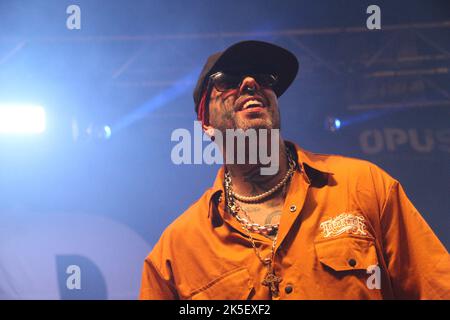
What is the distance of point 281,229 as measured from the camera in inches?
76.7

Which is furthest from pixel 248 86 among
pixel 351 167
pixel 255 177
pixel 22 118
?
pixel 22 118

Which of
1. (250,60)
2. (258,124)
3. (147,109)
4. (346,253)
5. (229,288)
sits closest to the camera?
(346,253)

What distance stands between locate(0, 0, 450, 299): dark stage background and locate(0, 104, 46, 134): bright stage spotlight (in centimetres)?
5

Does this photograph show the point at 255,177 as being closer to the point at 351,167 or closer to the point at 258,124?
the point at 258,124

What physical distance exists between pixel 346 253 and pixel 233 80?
3.06 ft

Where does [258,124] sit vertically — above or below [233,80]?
below

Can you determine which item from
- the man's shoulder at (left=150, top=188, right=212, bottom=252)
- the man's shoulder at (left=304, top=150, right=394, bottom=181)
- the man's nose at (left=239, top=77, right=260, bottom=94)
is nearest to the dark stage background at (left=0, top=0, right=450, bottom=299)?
the man's shoulder at (left=150, top=188, right=212, bottom=252)

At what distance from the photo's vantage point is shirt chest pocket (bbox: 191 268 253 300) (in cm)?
195

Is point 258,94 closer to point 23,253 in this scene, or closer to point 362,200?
point 362,200

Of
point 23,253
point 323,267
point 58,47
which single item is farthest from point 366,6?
point 23,253

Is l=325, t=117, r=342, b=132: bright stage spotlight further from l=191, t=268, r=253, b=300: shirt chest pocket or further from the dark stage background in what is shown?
l=191, t=268, r=253, b=300: shirt chest pocket

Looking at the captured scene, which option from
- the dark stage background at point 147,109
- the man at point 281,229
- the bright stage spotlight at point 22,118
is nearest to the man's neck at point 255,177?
the man at point 281,229

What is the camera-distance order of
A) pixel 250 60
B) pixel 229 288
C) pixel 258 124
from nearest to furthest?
pixel 229 288 < pixel 258 124 < pixel 250 60

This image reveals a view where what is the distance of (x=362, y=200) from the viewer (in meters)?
1.95
